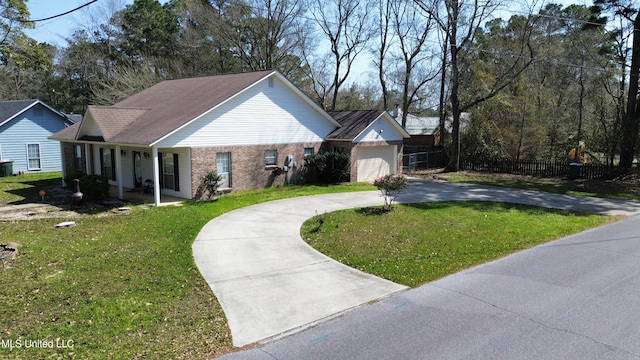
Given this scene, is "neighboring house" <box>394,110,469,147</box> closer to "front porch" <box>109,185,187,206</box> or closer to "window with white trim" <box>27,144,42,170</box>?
"front porch" <box>109,185,187,206</box>

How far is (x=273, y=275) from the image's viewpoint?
29.8 feet

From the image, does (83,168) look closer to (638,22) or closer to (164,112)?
(164,112)

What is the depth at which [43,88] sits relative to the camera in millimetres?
48312

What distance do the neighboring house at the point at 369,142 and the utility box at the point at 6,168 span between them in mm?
19676

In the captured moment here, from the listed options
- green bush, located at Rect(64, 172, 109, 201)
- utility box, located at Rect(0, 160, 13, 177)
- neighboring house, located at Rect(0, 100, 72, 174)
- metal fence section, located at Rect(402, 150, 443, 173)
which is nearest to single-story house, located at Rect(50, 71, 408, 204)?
green bush, located at Rect(64, 172, 109, 201)

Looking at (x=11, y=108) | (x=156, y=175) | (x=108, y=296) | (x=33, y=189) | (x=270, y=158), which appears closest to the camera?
(x=108, y=296)

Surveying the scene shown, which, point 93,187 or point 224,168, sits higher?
point 224,168

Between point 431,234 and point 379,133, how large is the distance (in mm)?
12852

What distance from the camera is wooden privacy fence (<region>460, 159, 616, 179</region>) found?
1000 inches

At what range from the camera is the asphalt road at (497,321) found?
589 cm

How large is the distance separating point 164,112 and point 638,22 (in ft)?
83.0

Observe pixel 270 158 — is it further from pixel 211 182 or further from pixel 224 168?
pixel 211 182

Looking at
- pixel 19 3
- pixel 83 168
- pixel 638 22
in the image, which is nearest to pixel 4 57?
pixel 19 3

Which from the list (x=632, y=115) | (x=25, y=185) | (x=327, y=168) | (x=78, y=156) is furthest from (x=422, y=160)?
(x=25, y=185)
